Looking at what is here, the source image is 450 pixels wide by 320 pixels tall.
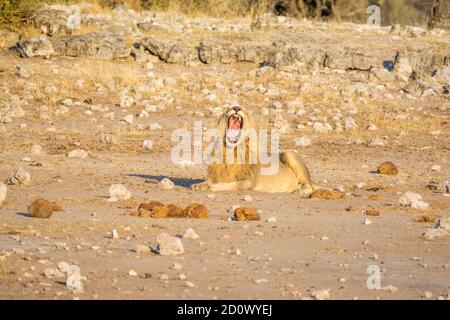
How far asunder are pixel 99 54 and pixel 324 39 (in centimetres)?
408

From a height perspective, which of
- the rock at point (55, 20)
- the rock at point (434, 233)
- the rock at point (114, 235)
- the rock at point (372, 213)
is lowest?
the rock at point (55, 20)

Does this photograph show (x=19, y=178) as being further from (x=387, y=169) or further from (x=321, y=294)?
(x=321, y=294)

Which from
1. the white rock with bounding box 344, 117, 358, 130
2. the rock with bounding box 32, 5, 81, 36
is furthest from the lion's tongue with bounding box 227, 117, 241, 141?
the rock with bounding box 32, 5, 81, 36

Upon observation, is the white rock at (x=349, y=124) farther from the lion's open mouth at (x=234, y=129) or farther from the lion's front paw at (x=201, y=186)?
the lion's front paw at (x=201, y=186)

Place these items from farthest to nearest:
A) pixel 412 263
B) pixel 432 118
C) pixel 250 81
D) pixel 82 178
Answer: pixel 250 81 → pixel 432 118 → pixel 82 178 → pixel 412 263

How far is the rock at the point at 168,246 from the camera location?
26.1 ft

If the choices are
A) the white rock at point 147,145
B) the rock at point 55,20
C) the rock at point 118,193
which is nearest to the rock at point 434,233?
the rock at point 118,193

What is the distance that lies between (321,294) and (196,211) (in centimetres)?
302

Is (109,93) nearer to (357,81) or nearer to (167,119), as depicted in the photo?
(167,119)

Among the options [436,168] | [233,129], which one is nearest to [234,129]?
[233,129]

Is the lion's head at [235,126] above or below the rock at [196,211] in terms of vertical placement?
above

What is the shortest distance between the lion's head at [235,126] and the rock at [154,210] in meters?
1.79
